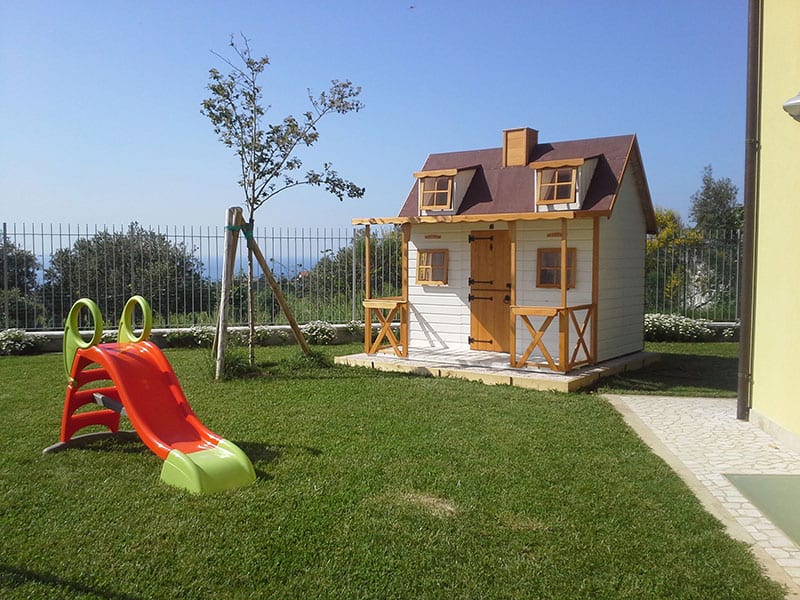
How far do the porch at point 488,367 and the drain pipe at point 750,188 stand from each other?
7.46 ft

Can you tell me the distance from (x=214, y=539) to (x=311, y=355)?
7001 mm

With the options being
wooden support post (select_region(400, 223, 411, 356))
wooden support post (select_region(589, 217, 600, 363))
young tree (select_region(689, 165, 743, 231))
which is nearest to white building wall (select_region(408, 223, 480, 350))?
wooden support post (select_region(400, 223, 411, 356))

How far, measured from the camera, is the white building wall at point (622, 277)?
36.6ft

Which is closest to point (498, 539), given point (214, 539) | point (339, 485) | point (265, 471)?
point (339, 485)

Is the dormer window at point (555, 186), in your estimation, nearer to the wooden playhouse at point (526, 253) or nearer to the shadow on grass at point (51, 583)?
the wooden playhouse at point (526, 253)

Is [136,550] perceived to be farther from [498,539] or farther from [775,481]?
[775,481]

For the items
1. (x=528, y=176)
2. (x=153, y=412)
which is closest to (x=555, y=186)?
(x=528, y=176)

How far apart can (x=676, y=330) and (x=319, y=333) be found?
7.84 m

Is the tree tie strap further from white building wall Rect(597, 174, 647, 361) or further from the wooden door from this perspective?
white building wall Rect(597, 174, 647, 361)

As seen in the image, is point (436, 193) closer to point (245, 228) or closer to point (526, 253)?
point (526, 253)

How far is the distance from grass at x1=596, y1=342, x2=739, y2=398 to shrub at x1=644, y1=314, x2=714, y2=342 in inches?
32.6

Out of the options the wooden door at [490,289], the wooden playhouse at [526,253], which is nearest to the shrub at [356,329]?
the wooden playhouse at [526,253]

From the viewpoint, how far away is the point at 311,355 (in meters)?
11.4

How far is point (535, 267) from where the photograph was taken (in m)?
11.2
